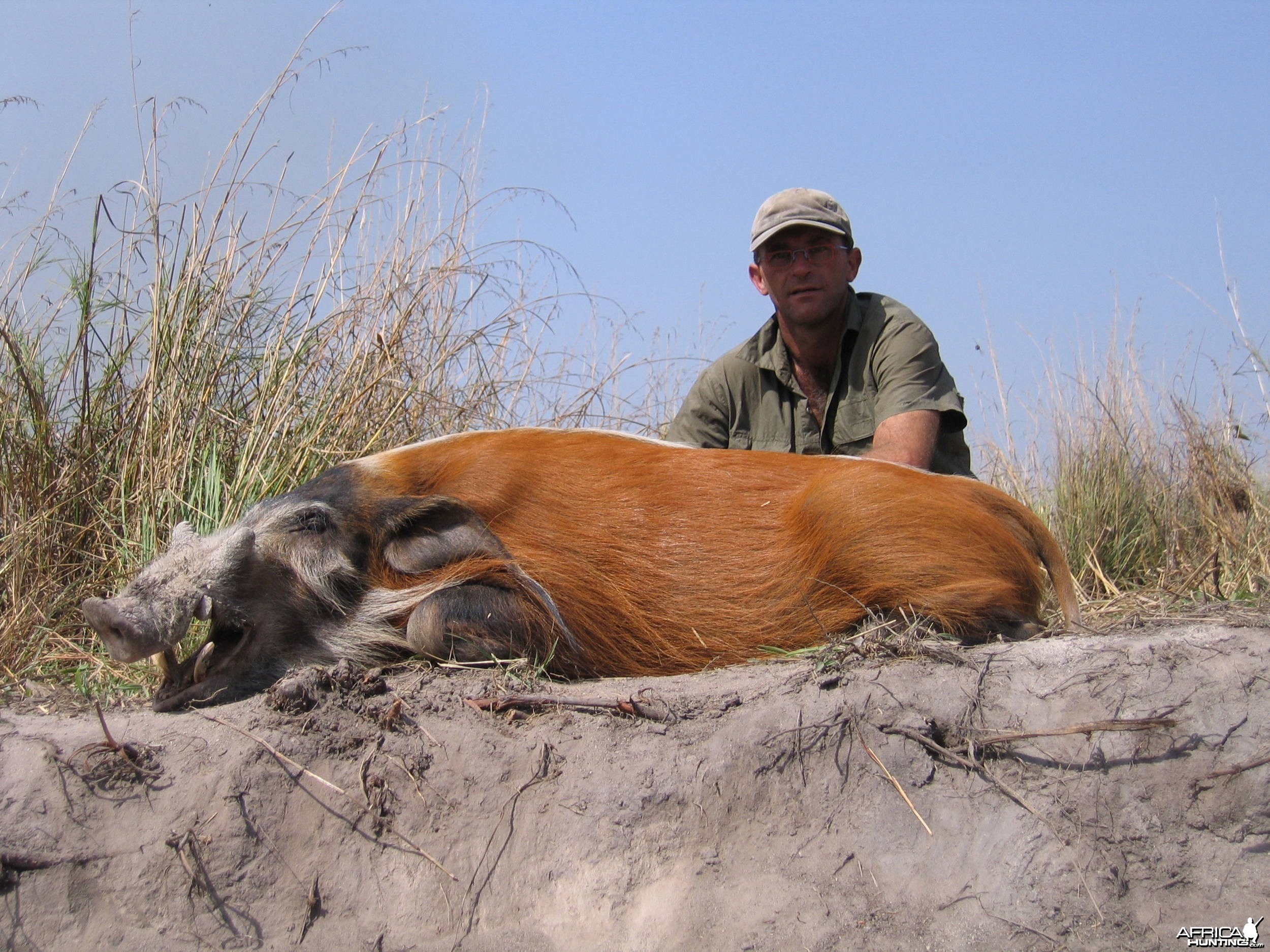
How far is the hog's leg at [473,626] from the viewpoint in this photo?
123 inches

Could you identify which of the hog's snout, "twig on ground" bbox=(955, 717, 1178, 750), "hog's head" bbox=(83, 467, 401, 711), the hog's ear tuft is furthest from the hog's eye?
"twig on ground" bbox=(955, 717, 1178, 750)

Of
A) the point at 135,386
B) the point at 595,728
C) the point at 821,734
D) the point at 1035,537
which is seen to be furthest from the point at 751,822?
the point at 135,386

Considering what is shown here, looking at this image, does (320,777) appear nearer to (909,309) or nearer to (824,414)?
(824,414)

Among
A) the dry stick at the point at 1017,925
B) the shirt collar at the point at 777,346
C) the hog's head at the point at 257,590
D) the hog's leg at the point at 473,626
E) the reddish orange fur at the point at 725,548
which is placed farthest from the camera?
the shirt collar at the point at 777,346

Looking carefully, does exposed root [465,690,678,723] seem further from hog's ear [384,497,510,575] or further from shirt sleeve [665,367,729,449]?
shirt sleeve [665,367,729,449]

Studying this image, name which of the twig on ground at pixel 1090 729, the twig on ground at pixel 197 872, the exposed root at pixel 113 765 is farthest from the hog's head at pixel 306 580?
the twig on ground at pixel 1090 729

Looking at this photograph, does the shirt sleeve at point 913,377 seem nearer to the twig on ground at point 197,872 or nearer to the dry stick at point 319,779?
the dry stick at point 319,779

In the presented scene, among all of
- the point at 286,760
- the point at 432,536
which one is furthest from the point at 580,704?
the point at 432,536

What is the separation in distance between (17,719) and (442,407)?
2.96 meters

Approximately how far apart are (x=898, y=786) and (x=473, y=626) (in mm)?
1325

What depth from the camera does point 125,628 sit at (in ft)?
9.14

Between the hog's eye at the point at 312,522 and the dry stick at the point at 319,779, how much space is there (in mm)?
711

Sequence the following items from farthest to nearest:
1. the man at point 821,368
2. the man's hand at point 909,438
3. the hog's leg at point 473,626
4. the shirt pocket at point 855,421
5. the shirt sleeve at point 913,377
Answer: the shirt pocket at point 855,421 → the man at point 821,368 → the shirt sleeve at point 913,377 → the man's hand at point 909,438 → the hog's leg at point 473,626

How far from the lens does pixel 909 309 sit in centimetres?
484
